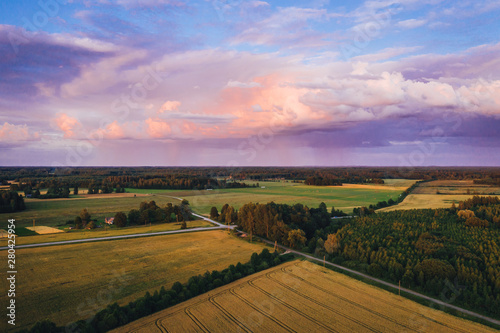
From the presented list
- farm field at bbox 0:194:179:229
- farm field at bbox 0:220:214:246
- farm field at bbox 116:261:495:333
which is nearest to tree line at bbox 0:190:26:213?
farm field at bbox 0:194:179:229

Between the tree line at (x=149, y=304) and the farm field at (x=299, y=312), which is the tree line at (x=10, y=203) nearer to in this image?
the tree line at (x=149, y=304)

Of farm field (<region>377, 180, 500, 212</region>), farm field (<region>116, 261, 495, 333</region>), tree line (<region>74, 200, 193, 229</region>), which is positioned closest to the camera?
farm field (<region>116, 261, 495, 333</region>)

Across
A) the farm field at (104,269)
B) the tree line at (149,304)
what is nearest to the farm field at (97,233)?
the farm field at (104,269)

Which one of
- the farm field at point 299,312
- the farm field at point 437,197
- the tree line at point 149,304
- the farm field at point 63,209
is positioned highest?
the farm field at point 437,197

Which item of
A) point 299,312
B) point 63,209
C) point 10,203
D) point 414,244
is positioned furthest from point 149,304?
point 10,203

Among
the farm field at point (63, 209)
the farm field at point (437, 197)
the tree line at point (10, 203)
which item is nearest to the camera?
the farm field at point (63, 209)

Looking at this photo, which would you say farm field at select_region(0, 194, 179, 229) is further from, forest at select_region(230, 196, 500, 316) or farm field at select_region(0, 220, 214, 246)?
forest at select_region(230, 196, 500, 316)

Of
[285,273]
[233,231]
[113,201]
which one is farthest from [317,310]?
[113,201]
